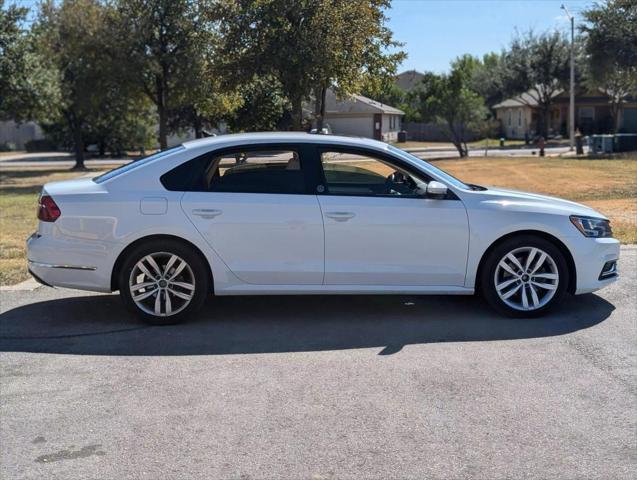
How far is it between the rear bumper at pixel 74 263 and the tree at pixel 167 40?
21001 mm

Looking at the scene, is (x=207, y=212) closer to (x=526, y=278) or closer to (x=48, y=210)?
(x=48, y=210)

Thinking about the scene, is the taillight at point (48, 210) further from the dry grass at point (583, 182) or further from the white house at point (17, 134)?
the white house at point (17, 134)

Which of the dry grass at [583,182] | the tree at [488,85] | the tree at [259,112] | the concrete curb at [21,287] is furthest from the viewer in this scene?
the tree at [488,85]

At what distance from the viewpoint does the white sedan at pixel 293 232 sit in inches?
243

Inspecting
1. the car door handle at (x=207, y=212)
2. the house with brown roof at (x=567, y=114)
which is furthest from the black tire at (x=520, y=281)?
the house with brown roof at (x=567, y=114)

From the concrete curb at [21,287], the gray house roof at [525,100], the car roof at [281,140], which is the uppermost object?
the gray house roof at [525,100]

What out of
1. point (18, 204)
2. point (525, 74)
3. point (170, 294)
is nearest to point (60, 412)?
point (170, 294)

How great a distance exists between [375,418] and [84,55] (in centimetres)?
2698

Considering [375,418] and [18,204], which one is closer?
[375,418]

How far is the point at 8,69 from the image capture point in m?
25.8

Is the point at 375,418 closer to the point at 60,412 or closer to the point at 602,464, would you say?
the point at 602,464

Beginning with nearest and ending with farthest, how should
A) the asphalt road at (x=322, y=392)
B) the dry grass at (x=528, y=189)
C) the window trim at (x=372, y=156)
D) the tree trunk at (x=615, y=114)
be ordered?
1. the asphalt road at (x=322, y=392)
2. the window trim at (x=372, y=156)
3. the dry grass at (x=528, y=189)
4. the tree trunk at (x=615, y=114)

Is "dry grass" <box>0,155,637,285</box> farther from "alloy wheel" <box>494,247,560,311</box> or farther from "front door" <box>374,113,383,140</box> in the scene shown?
"front door" <box>374,113,383,140</box>

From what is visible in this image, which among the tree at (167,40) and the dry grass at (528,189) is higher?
the tree at (167,40)
